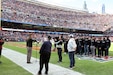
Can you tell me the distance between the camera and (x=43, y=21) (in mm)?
65562

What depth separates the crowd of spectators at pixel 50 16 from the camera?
59.2 m

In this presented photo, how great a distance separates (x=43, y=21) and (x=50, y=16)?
7.10m

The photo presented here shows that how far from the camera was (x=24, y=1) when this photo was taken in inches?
2763

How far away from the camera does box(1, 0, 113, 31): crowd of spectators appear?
59228 mm

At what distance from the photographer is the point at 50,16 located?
2837 inches

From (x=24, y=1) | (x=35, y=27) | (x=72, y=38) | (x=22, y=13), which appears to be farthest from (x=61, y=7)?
(x=72, y=38)

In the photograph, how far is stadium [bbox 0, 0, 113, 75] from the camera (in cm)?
4758

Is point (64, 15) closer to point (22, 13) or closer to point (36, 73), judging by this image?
point (22, 13)

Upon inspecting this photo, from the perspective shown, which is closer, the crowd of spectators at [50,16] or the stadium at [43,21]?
the stadium at [43,21]

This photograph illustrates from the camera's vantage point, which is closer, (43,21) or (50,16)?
(43,21)

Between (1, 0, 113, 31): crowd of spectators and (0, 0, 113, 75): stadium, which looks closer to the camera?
(0, 0, 113, 75): stadium

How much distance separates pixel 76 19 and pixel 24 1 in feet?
67.3

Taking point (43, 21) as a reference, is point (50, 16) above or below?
above

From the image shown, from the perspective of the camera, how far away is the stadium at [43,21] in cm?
4758
